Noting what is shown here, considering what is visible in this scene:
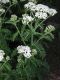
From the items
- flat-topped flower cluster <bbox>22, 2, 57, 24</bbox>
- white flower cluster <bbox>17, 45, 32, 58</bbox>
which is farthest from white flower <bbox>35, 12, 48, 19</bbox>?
white flower cluster <bbox>17, 45, 32, 58</bbox>

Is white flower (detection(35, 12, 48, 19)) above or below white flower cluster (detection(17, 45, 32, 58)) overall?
above

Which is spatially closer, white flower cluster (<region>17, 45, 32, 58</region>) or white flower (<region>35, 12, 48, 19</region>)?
white flower cluster (<region>17, 45, 32, 58</region>)

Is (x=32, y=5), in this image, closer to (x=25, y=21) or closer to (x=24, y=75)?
(x=25, y=21)

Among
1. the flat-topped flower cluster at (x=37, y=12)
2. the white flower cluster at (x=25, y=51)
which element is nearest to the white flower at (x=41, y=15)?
the flat-topped flower cluster at (x=37, y=12)

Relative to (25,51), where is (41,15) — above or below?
above

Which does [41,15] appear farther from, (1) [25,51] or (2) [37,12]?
(1) [25,51]

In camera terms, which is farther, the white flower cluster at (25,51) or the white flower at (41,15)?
the white flower at (41,15)

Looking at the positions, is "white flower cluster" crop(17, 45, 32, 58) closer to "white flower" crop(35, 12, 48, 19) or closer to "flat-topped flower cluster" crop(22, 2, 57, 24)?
"flat-topped flower cluster" crop(22, 2, 57, 24)

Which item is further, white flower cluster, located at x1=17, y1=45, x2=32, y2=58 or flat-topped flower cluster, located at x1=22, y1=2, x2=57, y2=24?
flat-topped flower cluster, located at x1=22, y1=2, x2=57, y2=24

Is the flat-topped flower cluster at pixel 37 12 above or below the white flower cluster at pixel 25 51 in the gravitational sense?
above

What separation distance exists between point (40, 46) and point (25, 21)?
1.49 ft

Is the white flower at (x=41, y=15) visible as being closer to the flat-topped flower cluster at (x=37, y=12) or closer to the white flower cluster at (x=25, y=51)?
the flat-topped flower cluster at (x=37, y=12)

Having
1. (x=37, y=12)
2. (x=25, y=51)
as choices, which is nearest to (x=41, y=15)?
(x=37, y=12)

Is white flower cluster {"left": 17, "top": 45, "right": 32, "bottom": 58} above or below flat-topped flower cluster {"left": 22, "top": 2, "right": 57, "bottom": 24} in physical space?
below
